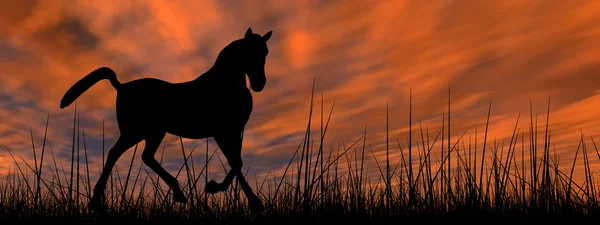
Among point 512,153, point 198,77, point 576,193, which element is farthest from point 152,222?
point 576,193

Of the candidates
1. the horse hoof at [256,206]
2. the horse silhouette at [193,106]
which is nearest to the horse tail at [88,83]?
the horse silhouette at [193,106]

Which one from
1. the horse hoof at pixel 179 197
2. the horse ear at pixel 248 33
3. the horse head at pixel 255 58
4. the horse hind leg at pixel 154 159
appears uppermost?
the horse ear at pixel 248 33

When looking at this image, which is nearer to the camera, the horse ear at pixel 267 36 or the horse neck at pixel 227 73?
the horse neck at pixel 227 73

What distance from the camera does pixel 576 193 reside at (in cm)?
361

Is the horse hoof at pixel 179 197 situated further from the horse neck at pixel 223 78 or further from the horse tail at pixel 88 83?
the horse tail at pixel 88 83

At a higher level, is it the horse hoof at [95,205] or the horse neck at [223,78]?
the horse neck at [223,78]

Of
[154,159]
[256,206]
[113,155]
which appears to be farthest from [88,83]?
[256,206]

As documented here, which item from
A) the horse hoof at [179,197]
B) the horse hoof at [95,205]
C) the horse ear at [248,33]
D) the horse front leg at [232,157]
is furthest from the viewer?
the horse ear at [248,33]

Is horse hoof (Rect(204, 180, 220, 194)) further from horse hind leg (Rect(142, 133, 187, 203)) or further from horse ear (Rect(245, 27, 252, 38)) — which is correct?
horse ear (Rect(245, 27, 252, 38))

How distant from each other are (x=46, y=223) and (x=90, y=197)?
0.30 m

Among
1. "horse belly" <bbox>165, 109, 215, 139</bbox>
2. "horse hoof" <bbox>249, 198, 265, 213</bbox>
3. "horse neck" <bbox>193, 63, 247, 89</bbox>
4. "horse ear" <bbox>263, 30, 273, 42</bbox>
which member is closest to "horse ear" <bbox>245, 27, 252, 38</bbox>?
"horse ear" <bbox>263, 30, 273, 42</bbox>

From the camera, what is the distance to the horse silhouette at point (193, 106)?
12.1ft

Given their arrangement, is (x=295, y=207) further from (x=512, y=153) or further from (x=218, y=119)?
(x=512, y=153)

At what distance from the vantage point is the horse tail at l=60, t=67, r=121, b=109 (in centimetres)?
376
